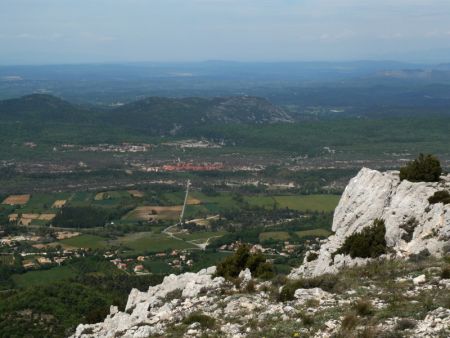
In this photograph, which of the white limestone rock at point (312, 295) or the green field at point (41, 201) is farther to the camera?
the green field at point (41, 201)

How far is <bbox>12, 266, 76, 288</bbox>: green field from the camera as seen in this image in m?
86.1

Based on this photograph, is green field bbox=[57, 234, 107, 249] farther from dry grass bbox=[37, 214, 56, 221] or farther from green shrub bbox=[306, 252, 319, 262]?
green shrub bbox=[306, 252, 319, 262]

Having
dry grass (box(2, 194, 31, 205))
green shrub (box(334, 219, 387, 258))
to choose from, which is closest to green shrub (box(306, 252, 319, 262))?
green shrub (box(334, 219, 387, 258))

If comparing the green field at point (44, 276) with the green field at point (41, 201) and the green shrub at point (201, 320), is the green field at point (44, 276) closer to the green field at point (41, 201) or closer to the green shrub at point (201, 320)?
the green field at point (41, 201)

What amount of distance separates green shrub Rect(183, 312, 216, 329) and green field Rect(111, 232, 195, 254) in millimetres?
84326

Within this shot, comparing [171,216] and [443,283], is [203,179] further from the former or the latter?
[443,283]

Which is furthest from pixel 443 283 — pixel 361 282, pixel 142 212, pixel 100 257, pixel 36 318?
pixel 142 212

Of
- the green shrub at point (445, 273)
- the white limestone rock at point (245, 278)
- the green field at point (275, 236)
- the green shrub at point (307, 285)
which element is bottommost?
the green field at point (275, 236)

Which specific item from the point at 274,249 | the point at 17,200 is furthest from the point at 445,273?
the point at 17,200

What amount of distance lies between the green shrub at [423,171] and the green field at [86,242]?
8261 cm

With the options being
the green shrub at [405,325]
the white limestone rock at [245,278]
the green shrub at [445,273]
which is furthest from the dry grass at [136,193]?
the green shrub at [405,325]

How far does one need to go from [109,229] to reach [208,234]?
2355cm

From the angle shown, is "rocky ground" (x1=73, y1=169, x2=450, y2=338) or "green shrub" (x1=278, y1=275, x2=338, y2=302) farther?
"green shrub" (x1=278, y1=275, x2=338, y2=302)

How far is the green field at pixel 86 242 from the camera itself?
111312mm
